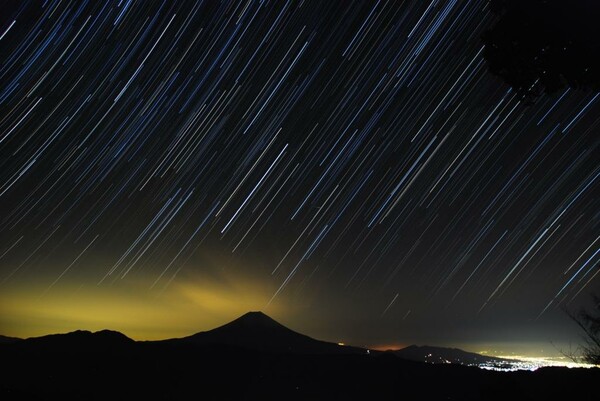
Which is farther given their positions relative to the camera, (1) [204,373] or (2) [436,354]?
(2) [436,354]

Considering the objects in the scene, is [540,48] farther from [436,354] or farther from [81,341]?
[436,354]

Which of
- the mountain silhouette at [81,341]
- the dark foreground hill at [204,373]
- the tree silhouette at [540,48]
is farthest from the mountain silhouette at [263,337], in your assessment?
the tree silhouette at [540,48]

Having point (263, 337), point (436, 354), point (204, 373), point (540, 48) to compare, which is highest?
point (436, 354)

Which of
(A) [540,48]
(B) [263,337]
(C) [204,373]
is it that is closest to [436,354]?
(B) [263,337]

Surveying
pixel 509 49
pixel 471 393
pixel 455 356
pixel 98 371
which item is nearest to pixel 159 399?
pixel 98 371

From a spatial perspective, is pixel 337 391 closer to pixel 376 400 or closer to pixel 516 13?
pixel 376 400

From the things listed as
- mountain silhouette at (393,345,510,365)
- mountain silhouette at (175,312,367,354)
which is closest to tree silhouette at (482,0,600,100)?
mountain silhouette at (175,312,367,354)
